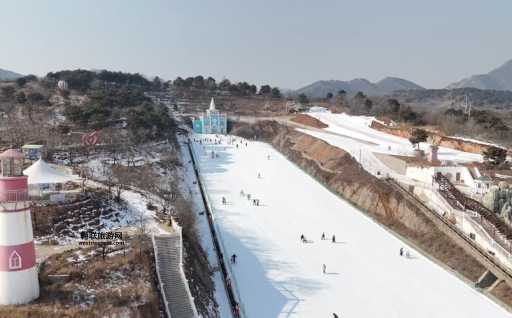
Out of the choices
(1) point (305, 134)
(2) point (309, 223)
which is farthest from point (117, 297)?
(1) point (305, 134)

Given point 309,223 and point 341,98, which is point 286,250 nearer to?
point 309,223

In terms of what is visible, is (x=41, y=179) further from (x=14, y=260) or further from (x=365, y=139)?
(x=365, y=139)

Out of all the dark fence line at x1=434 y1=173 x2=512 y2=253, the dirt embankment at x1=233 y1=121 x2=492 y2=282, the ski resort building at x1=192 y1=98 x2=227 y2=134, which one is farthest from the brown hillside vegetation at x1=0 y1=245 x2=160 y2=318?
the ski resort building at x1=192 y1=98 x2=227 y2=134

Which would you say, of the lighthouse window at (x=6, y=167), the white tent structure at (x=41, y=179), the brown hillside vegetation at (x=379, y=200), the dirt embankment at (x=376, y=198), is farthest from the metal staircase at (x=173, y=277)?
the dirt embankment at (x=376, y=198)

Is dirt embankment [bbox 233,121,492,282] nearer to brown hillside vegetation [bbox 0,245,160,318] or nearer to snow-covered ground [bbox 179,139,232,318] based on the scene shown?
snow-covered ground [bbox 179,139,232,318]

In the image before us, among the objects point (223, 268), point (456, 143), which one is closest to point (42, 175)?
point (223, 268)

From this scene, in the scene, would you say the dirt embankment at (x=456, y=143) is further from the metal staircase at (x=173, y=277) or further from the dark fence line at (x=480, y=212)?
the metal staircase at (x=173, y=277)
